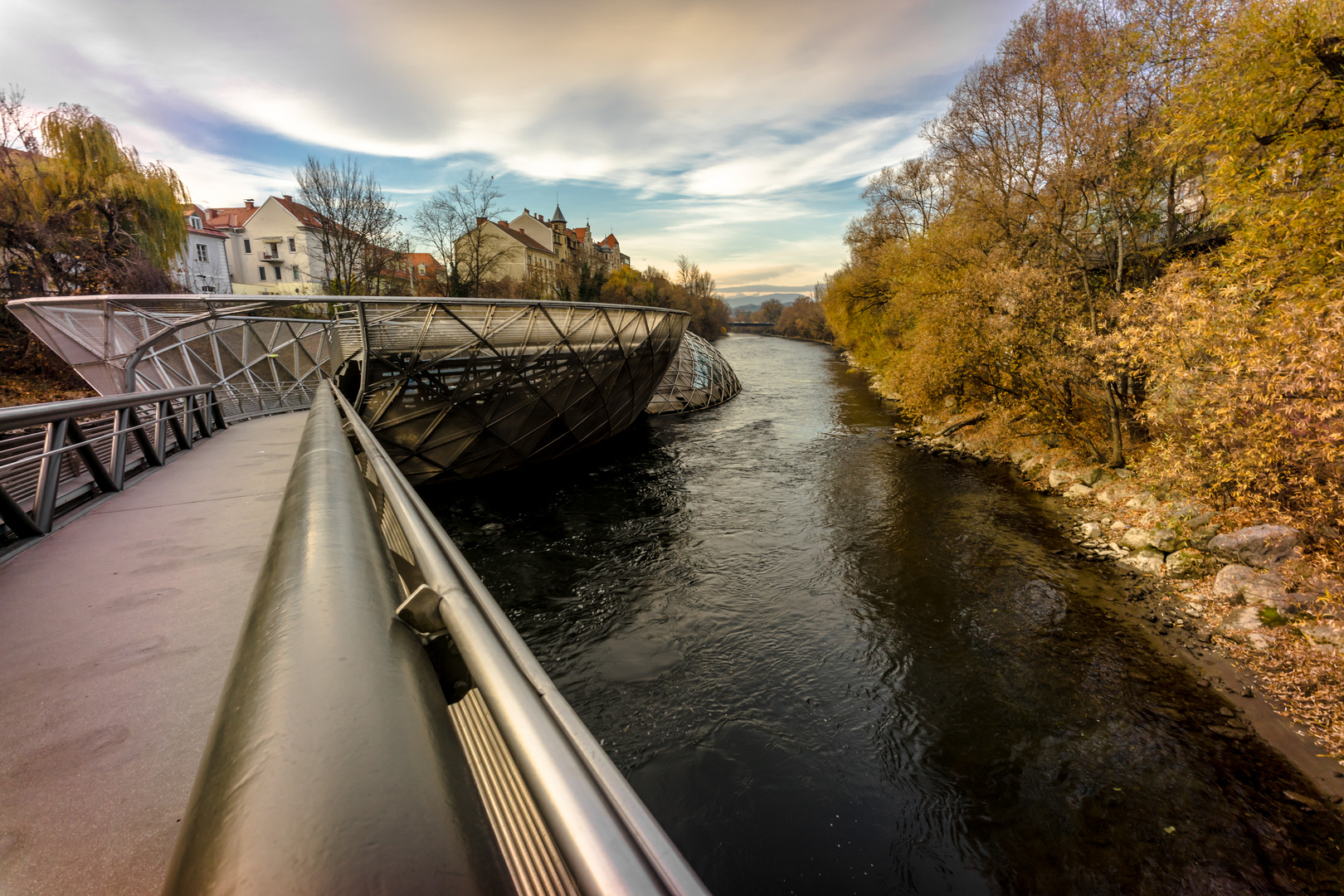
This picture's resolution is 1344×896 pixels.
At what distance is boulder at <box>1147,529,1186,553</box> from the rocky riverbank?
0.05ft

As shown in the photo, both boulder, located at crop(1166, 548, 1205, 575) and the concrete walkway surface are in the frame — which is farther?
boulder, located at crop(1166, 548, 1205, 575)

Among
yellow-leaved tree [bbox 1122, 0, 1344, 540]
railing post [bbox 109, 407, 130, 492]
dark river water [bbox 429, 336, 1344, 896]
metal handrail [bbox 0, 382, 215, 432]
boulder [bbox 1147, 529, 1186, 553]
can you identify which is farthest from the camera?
boulder [bbox 1147, 529, 1186, 553]

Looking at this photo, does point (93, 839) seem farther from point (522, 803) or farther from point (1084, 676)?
point (1084, 676)

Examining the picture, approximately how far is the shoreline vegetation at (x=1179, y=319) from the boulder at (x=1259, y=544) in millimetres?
45

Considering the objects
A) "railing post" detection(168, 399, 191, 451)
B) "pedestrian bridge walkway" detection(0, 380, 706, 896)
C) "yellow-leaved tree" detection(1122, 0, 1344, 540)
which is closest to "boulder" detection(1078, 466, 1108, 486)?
"yellow-leaved tree" detection(1122, 0, 1344, 540)

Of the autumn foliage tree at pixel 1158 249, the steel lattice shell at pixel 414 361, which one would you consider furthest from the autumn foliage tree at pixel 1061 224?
the steel lattice shell at pixel 414 361

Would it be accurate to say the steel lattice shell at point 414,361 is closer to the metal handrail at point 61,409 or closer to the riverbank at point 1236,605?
the metal handrail at point 61,409

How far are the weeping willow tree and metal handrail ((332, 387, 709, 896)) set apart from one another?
97.4 ft

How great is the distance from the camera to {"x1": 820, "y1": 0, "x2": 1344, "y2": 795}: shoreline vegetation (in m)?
7.99

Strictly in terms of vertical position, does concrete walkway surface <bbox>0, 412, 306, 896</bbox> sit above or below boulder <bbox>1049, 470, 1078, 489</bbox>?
above

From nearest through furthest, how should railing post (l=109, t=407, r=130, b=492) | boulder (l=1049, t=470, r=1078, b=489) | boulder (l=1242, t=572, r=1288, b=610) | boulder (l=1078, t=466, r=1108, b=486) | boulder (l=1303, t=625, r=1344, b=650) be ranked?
1. railing post (l=109, t=407, r=130, b=492)
2. boulder (l=1303, t=625, r=1344, b=650)
3. boulder (l=1242, t=572, r=1288, b=610)
4. boulder (l=1078, t=466, r=1108, b=486)
5. boulder (l=1049, t=470, r=1078, b=489)

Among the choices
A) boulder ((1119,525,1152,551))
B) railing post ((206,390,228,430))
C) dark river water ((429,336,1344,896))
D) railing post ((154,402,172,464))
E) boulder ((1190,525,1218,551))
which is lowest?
dark river water ((429,336,1344,896))

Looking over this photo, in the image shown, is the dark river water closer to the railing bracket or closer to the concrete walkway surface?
the concrete walkway surface

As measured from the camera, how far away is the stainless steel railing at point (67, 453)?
3.43 metres
